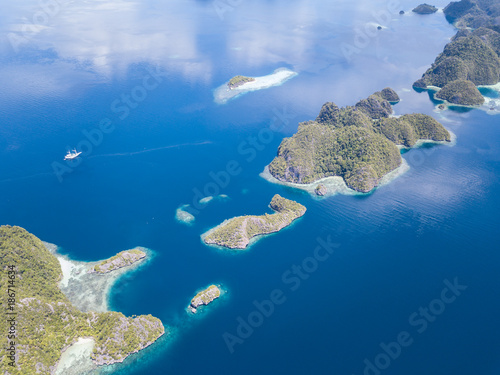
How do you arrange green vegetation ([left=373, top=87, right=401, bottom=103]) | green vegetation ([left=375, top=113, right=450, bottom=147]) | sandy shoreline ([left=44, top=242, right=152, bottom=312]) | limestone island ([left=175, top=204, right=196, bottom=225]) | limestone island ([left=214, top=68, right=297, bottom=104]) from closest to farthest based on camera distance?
sandy shoreline ([left=44, top=242, right=152, bottom=312]), limestone island ([left=175, top=204, right=196, bottom=225]), green vegetation ([left=375, top=113, right=450, bottom=147]), green vegetation ([left=373, top=87, right=401, bottom=103]), limestone island ([left=214, top=68, right=297, bottom=104])

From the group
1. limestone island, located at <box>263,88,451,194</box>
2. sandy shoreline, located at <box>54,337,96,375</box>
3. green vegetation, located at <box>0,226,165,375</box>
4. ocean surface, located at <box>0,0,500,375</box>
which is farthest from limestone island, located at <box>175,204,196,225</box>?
sandy shoreline, located at <box>54,337,96,375</box>

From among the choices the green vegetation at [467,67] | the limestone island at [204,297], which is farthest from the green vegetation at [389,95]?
the limestone island at [204,297]

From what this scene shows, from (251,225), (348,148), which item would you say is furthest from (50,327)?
(348,148)

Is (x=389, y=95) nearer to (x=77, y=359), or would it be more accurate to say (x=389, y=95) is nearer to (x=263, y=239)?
(x=263, y=239)

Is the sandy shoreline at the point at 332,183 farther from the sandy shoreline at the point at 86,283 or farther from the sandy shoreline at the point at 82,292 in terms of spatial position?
the sandy shoreline at the point at 86,283

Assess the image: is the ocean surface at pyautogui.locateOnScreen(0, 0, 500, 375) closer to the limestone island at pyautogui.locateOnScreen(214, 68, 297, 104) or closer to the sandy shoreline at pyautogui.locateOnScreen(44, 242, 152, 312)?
the sandy shoreline at pyautogui.locateOnScreen(44, 242, 152, 312)
